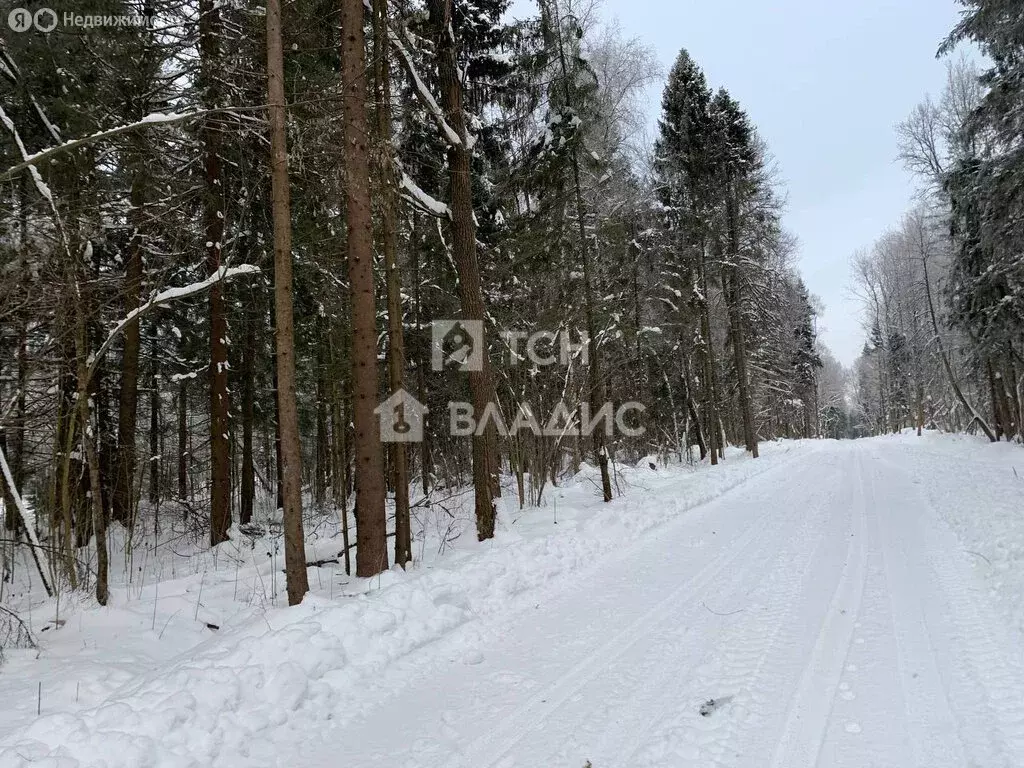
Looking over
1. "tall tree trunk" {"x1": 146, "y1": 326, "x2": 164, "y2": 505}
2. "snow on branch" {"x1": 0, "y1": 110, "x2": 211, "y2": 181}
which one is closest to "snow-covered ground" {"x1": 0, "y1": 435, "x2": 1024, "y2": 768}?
"snow on branch" {"x1": 0, "y1": 110, "x2": 211, "y2": 181}

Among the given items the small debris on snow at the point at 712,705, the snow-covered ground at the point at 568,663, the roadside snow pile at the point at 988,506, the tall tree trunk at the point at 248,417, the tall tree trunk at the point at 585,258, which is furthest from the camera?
the tall tree trunk at the point at 248,417

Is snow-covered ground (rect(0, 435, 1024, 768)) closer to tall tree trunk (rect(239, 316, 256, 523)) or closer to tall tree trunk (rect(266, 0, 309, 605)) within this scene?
tall tree trunk (rect(266, 0, 309, 605))

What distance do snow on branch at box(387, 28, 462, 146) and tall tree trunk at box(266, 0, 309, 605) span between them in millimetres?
2416

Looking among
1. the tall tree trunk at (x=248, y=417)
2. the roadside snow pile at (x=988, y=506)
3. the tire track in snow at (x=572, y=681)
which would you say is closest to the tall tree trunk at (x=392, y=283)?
the tire track in snow at (x=572, y=681)

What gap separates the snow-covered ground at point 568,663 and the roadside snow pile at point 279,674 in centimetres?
2

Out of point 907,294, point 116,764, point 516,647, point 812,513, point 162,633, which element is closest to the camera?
point 116,764

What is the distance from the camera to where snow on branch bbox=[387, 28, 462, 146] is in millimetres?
7538

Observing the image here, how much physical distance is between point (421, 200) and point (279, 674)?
6.47 metres

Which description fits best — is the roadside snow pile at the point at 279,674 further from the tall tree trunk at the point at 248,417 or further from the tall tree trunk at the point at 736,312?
the tall tree trunk at the point at 736,312

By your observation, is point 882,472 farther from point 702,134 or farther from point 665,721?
point 665,721

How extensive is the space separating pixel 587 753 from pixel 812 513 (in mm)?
8106

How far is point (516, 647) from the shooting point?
15.2 ft

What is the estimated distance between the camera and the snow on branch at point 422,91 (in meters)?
7.54

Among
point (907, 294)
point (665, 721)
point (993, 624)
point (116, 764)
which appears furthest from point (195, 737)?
point (907, 294)
